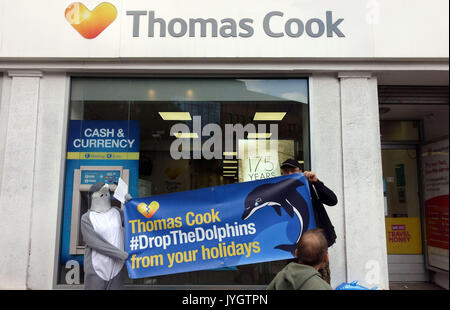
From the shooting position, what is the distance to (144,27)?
17.3 ft

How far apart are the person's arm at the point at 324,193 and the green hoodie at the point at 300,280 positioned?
74.5 inches

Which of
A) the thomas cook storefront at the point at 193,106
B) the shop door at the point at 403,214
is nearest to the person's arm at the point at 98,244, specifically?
the thomas cook storefront at the point at 193,106

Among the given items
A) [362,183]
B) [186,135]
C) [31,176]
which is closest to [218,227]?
[186,135]

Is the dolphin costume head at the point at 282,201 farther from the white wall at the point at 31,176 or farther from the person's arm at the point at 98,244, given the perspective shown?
the white wall at the point at 31,176

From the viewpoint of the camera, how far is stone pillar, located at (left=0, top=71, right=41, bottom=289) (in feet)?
16.3

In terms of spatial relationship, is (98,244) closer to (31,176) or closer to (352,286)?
(31,176)

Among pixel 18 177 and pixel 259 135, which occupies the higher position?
pixel 259 135

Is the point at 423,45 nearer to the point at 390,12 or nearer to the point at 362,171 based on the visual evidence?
the point at 390,12

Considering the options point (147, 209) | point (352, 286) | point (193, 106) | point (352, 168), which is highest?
point (193, 106)

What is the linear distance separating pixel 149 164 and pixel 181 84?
1.34 metres

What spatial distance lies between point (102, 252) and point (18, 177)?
6.85ft

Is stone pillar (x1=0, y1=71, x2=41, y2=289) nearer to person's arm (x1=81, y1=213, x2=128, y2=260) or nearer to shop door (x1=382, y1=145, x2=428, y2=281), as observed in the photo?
person's arm (x1=81, y1=213, x2=128, y2=260)

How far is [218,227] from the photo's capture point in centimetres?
430

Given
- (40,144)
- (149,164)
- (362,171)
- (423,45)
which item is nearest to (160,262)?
(149,164)
